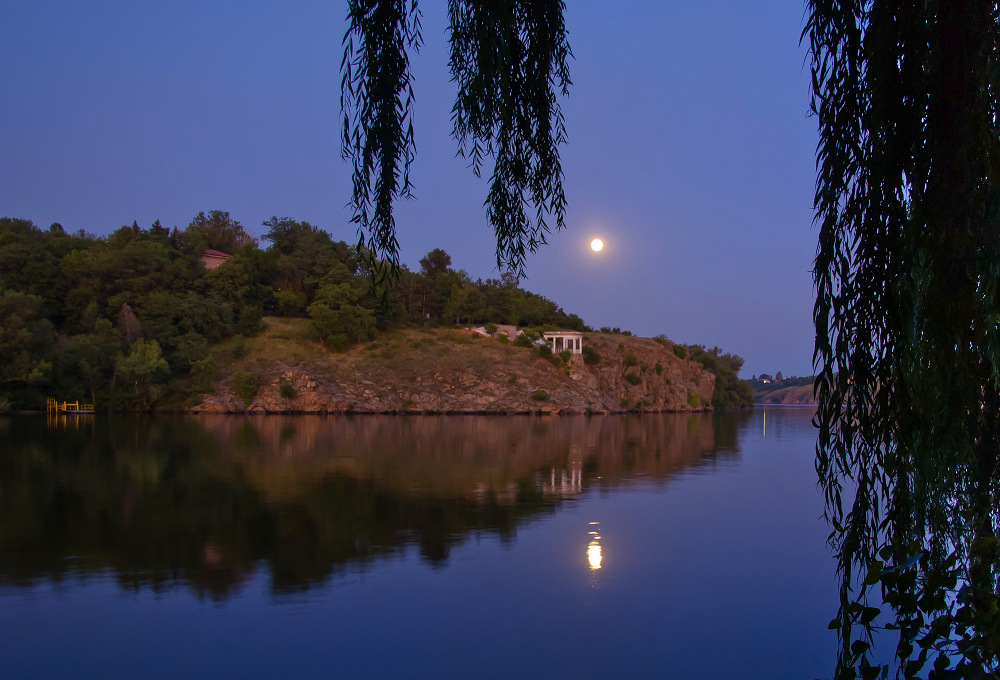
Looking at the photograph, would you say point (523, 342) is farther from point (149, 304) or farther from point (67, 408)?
point (67, 408)

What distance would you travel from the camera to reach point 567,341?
6041cm

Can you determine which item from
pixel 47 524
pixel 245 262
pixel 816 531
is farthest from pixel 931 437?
pixel 245 262

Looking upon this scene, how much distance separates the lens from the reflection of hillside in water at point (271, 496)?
8930 millimetres

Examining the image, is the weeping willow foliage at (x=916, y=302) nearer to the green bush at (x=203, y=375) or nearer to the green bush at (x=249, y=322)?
the green bush at (x=203, y=375)

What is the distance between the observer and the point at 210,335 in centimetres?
5106

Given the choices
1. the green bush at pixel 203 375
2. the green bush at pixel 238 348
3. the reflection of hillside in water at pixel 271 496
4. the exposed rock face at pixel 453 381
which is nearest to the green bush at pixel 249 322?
the green bush at pixel 238 348

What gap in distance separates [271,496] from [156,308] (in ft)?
133

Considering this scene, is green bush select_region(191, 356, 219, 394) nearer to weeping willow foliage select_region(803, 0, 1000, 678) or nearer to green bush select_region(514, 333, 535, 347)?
green bush select_region(514, 333, 535, 347)

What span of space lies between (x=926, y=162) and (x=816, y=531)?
990cm

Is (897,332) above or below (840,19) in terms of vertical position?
below

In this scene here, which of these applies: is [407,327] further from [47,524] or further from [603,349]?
[47,524]

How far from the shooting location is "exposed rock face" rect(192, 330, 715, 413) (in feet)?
156

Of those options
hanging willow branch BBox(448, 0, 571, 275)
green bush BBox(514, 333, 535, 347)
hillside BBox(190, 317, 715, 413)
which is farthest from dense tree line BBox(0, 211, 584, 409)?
hanging willow branch BBox(448, 0, 571, 275)

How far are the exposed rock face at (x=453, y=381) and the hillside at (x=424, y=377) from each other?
0.23ft
